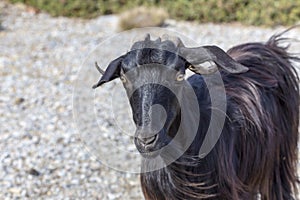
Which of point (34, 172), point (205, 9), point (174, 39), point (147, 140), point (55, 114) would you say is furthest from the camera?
point (205, 9)

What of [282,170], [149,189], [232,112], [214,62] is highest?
[214,62]

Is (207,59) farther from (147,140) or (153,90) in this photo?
(147,140)

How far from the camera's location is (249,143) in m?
3.82

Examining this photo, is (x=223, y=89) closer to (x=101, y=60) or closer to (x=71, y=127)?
(x=71, y=127)

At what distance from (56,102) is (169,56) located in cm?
430

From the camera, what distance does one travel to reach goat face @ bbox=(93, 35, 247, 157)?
3020mm

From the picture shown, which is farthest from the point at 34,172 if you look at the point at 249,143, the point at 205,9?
the point at 205,9

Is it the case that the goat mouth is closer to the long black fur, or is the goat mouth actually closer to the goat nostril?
the goat nostril

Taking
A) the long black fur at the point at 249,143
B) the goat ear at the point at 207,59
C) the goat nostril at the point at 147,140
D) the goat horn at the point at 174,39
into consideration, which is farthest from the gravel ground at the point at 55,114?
the goat nostril at the point at 147,140

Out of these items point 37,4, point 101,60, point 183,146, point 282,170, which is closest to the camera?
point 183,146

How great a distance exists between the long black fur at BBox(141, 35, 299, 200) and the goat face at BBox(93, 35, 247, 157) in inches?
12.3

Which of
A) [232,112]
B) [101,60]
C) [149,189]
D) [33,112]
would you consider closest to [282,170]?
[232,112]

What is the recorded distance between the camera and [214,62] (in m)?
3.25

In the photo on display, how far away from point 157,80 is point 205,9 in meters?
8.28
